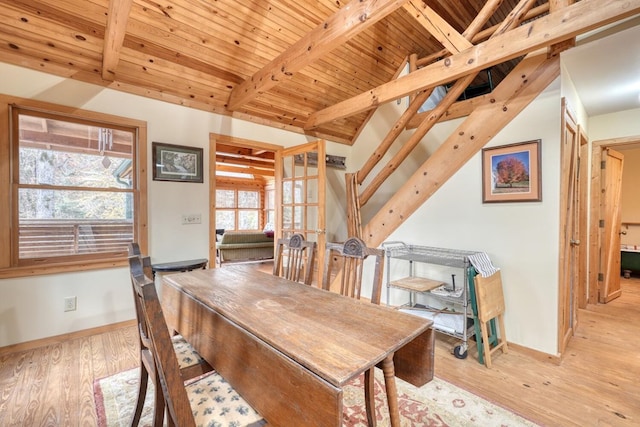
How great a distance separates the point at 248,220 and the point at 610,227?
29.8 feet

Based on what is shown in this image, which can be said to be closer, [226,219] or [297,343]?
[297,343]

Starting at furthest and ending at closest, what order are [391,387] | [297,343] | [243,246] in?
[243,246], [391,387], [297,343]

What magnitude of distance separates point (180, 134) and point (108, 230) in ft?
4.04

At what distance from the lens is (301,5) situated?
2.75 metres

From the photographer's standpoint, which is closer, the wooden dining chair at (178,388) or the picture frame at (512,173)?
the wooden dining chair at (178,388)

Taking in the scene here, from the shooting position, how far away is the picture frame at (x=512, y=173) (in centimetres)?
234

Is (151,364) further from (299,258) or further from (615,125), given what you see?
(615,125)

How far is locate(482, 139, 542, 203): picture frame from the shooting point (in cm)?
234

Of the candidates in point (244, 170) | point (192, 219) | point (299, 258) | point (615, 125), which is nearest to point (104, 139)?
point (192, 219)

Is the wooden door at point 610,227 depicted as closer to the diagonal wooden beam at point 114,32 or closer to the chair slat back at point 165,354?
→ the chair slat back at point 165,354

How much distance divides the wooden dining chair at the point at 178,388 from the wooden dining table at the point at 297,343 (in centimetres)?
5

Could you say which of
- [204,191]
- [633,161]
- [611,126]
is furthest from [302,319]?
[633,161]

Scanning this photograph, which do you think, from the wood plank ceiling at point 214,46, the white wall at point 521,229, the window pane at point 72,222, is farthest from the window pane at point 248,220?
the white wall at point 521,229

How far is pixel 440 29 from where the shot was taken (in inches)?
97.7
